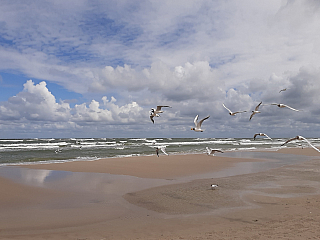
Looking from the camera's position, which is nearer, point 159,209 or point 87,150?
point 159,209

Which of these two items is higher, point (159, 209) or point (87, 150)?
point (87, 150)

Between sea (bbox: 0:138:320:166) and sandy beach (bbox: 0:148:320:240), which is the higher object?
sea (bbox: 0:138:320:166)

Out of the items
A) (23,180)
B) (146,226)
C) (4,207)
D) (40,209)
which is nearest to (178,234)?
(146,226)

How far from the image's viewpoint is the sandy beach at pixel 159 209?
7.71m

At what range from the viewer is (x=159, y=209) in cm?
1041

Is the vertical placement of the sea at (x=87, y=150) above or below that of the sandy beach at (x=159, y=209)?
above

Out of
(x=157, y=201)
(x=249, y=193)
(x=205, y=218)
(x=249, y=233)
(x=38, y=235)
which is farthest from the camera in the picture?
(x=249, y=193)

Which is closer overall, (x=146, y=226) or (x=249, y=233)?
(x=249, y=233)

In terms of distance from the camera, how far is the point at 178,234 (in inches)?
298

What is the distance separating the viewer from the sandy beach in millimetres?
7715

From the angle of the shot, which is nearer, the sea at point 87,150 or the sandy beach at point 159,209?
the sandy beach at point 159,209

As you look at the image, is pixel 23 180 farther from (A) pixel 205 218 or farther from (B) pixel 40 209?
(A) pixel 205 218

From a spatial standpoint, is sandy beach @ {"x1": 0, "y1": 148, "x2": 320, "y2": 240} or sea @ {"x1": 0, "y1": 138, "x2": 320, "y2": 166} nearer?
sandy beach @ {"x1": 0, "y1": 148, "x2": 320, "y2": 240}

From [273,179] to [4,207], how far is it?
15849 mm
